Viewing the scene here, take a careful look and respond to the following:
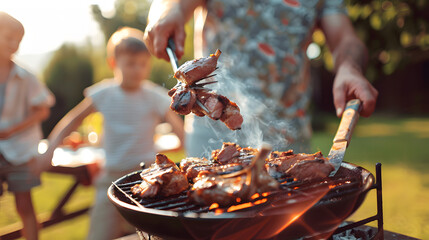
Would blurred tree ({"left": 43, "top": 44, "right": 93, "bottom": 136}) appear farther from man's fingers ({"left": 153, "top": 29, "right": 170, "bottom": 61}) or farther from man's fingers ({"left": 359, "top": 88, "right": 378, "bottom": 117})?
man's fingers ({"left": 359, "top": 88, "right": 378, "bottom": 117})

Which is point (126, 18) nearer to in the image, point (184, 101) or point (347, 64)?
point (347, 64)

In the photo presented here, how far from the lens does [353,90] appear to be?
256 cm

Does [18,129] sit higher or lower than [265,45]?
lower

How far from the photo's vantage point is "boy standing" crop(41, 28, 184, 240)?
14.8 ft

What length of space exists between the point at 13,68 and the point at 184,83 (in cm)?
304

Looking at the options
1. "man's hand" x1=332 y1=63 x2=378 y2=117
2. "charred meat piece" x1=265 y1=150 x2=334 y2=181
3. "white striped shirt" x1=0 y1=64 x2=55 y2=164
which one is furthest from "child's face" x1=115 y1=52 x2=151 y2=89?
"charred meat piece" x1=265 y1=150 x2=334 y2=181

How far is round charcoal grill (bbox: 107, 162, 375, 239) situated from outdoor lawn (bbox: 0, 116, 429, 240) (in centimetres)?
384

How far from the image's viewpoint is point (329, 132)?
15062 millimetres

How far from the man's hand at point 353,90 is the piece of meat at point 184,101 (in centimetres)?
115

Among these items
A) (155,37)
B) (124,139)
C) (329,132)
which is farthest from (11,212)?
(329,132)

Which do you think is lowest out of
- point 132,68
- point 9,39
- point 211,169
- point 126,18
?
point 211,169

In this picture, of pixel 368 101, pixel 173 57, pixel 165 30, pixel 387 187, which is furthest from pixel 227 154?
pixel 387 187

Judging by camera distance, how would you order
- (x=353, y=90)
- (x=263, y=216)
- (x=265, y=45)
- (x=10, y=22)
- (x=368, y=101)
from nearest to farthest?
(x=263, y=216), (x=368, y=101), (x=353, y=90), (x=265, y=45), (x=10, y=22)

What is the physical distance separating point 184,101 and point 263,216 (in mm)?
857
